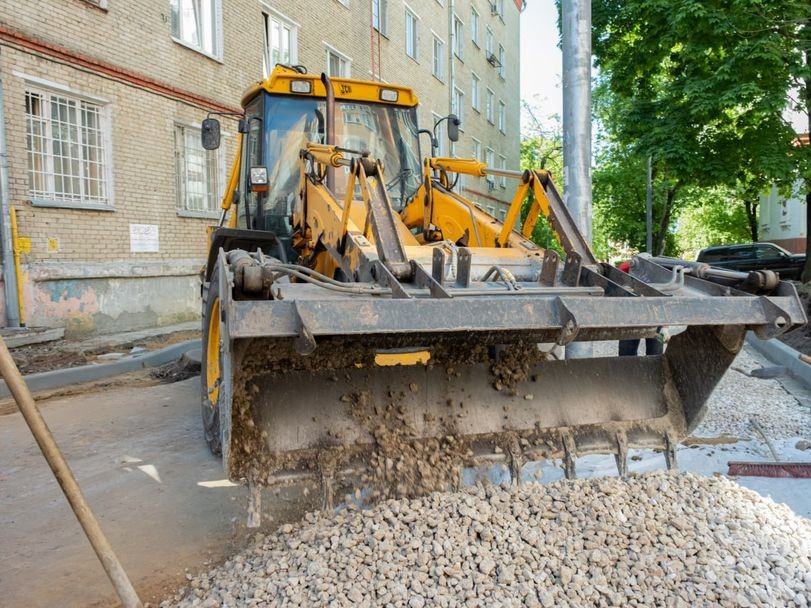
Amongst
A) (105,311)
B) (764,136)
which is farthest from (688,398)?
(764,136)

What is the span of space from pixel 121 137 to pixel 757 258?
695 inches

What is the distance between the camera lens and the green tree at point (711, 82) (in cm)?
1131

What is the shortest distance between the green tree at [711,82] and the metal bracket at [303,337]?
1098cm

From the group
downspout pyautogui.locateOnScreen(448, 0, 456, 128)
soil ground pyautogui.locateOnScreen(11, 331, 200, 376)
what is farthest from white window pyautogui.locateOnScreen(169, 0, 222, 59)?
downspout pyautogui.locateOnScreen(448, 0, 456, 128)

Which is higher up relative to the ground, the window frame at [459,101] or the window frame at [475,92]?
the window frame at [475,92]

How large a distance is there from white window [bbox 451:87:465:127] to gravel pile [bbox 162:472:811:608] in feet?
78.0

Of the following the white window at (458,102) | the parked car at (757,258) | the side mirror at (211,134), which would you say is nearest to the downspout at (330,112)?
the side mirror at (211,134)

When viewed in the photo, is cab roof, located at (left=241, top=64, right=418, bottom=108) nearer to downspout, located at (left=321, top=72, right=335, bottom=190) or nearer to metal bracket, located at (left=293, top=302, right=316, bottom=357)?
downspout, located at (left=321, top=72, right=335, bottom=190)

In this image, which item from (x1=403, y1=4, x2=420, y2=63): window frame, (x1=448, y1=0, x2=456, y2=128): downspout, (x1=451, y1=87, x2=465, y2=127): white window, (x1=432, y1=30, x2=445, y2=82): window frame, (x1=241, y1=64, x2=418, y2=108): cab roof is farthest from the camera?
(x1=451, y1=87, x2=465, y2=127): white window

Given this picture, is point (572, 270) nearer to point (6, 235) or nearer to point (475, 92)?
point (6, 235)

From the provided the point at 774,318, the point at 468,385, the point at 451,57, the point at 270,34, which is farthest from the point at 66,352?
the point at 451,57

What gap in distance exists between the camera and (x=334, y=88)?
5785mm

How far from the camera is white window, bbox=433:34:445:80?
81.1ft

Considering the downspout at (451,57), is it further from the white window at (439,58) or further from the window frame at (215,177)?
the window frame at (215,177)
